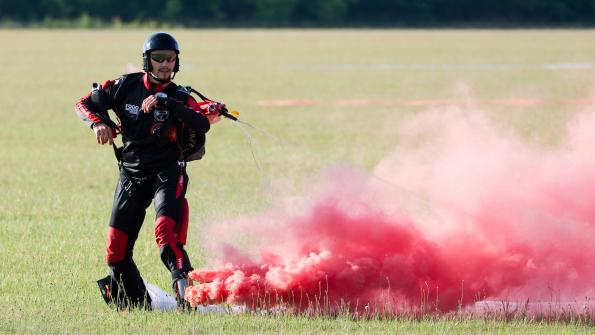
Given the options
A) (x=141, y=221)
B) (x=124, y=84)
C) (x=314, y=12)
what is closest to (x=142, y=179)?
(x=141, y=221)

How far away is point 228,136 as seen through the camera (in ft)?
68.0

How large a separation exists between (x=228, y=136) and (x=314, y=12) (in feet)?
243

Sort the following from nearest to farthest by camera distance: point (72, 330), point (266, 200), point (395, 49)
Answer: point (72, 330), point (266, 200), point (395, 49)

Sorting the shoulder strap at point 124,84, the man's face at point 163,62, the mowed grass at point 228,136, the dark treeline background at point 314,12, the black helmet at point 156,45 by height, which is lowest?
the mowed grass at point 228,136

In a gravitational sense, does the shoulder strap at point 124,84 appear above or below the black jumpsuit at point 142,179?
above

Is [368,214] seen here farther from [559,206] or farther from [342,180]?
[559,206]

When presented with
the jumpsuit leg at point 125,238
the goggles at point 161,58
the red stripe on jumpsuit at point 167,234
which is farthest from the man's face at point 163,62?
the red stripe on jumpsuit at point 167,234

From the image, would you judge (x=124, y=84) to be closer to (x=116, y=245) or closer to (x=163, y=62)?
(x=163, y=62)

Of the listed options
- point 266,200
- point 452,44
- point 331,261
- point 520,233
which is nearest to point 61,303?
point 331,261

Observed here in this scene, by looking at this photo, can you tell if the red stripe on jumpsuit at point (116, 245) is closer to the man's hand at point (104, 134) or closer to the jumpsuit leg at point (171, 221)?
the jumpsuit leg at point (171, 221)

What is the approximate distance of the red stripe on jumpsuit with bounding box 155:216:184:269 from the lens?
23.4ft

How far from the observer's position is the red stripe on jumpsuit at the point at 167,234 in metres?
7.12

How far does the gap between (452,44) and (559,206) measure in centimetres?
5148

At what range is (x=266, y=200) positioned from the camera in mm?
13344
